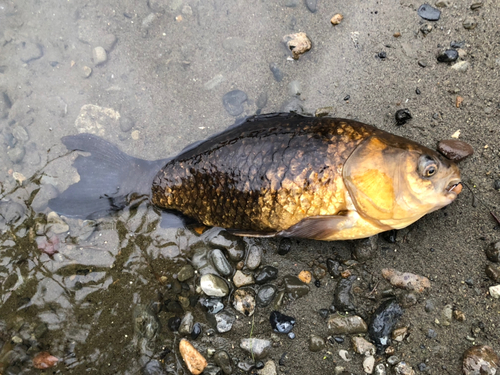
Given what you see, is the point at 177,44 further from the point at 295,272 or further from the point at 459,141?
the point at 459,141

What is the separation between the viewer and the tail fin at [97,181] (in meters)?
3.35

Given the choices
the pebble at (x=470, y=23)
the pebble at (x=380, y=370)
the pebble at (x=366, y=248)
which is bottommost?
the pebble at (x=380, y=370)

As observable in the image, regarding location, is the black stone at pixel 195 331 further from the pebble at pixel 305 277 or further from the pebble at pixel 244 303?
the pebble at pixel 305 277

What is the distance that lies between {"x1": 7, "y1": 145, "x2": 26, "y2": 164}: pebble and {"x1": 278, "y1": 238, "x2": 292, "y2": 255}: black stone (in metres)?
2.91

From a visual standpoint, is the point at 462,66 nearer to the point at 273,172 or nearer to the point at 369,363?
the point at 273,172

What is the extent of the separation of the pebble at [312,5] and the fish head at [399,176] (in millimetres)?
1642

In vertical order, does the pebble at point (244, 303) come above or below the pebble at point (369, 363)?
above

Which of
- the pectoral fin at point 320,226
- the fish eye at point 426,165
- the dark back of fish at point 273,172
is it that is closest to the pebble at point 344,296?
the pectoral fin at point 320,226

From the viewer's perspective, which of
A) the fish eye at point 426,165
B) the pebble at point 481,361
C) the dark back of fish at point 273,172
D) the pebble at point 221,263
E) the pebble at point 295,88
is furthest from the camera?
the pebble at point 295,88

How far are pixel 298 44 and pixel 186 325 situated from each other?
306 cm

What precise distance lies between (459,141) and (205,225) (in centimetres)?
263

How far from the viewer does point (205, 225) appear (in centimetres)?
339

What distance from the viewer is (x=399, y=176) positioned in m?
2.58

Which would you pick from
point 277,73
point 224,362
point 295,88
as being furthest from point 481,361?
point 277,73
